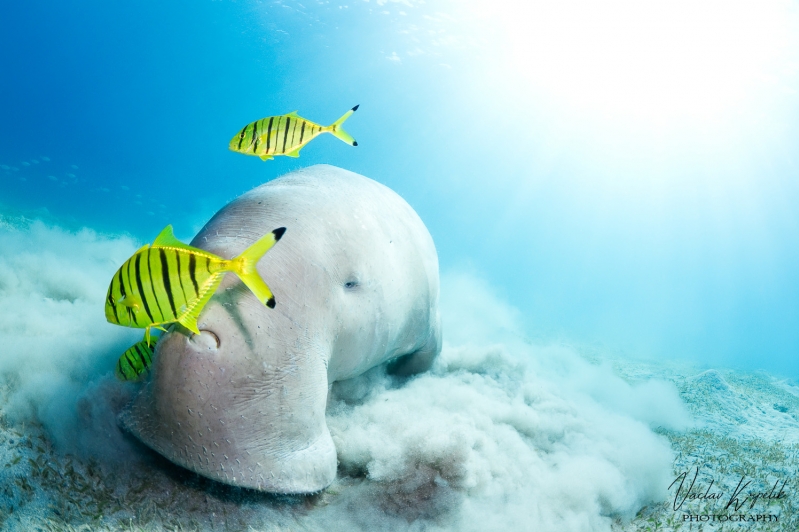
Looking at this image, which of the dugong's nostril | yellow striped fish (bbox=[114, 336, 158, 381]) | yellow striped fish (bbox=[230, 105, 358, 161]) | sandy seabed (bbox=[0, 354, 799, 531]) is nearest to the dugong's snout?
the dugong's nostril

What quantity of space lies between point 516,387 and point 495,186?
9284 centimetres

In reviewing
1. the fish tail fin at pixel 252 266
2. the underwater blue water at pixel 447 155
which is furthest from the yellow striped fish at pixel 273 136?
the underwater blue water at pixel 447 155

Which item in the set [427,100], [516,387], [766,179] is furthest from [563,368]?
[766,179]

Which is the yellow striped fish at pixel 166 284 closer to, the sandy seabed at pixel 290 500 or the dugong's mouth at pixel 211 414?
the dugong's mouth at pixel 211 414

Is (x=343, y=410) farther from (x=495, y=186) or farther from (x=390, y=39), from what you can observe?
(x=495, y=186)

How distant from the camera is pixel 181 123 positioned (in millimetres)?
80562

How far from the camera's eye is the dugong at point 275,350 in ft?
5.43

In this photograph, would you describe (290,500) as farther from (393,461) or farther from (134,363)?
(134,363)

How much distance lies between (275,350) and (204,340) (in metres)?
0.29

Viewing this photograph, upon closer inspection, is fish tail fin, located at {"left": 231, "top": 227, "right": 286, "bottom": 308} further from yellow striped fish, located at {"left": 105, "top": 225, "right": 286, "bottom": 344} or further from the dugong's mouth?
the dugong's mouth

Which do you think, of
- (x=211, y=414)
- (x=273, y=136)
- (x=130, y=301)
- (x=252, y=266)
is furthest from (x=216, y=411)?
(x=273, y=136)

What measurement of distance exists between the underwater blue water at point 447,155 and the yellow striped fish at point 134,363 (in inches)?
678

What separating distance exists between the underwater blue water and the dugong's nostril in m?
17.7

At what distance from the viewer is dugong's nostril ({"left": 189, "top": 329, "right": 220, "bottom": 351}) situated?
5.39ft
